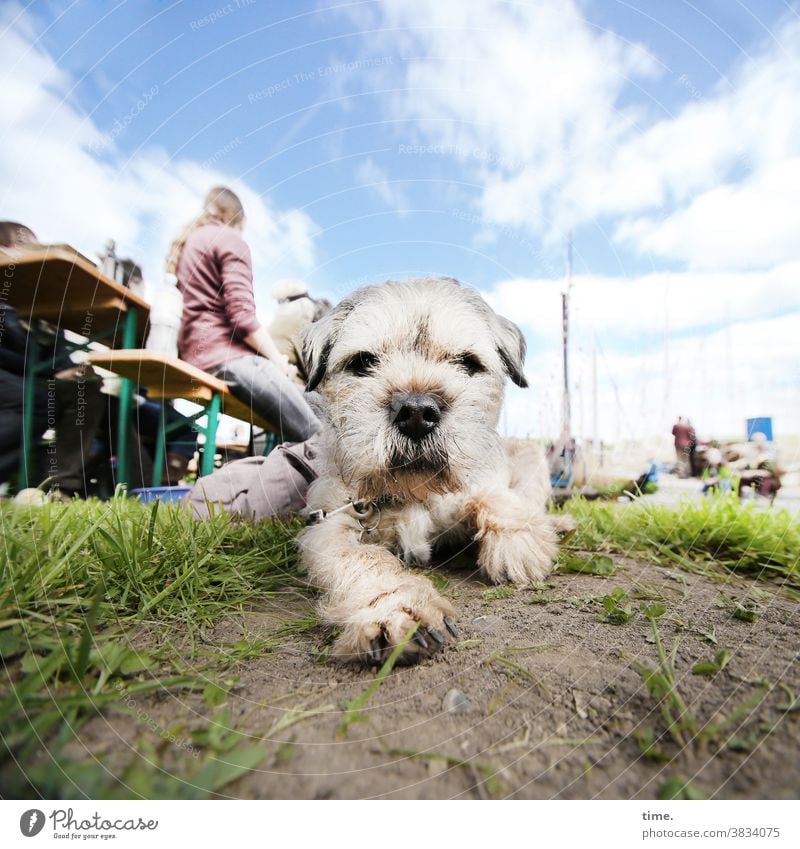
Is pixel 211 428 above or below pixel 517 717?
above

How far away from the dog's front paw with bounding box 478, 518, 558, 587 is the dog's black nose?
1144 millimetres

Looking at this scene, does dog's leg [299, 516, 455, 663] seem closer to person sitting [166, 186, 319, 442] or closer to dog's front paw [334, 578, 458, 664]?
dog's front paw [334, 578, 458, 664]

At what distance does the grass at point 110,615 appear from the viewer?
46.3 inches

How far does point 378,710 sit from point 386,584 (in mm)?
908

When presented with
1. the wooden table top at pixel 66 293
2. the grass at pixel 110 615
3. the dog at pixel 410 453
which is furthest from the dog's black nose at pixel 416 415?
the wooden table top at pixel 66 293

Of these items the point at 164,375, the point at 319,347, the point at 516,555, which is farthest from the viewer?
the point at 319,347

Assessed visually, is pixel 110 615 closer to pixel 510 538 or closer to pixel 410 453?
pixel 410 453

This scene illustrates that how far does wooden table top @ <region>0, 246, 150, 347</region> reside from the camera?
260 cm

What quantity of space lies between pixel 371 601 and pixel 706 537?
317 cm

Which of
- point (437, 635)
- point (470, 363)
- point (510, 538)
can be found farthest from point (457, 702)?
point (470, 363)

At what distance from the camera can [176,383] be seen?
11.7 feet

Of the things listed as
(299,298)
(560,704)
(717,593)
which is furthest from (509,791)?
(299,298)

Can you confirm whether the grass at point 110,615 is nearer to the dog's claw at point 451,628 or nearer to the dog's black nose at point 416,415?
the dog's claw at point 451,628

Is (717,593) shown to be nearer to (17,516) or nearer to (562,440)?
(562,440)
